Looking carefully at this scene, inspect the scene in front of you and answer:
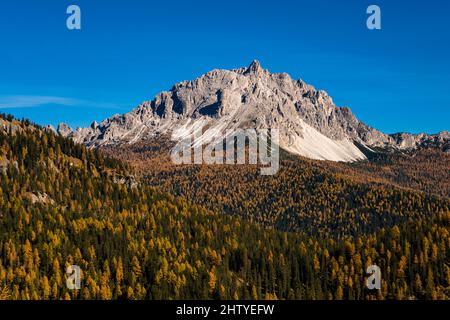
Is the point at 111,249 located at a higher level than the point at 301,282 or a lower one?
higher

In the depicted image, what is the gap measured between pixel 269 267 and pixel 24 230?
80.4 meters

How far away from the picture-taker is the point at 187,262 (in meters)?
177

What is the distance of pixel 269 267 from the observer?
7224 inches

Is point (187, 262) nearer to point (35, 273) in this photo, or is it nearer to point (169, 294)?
point (169, 294)
